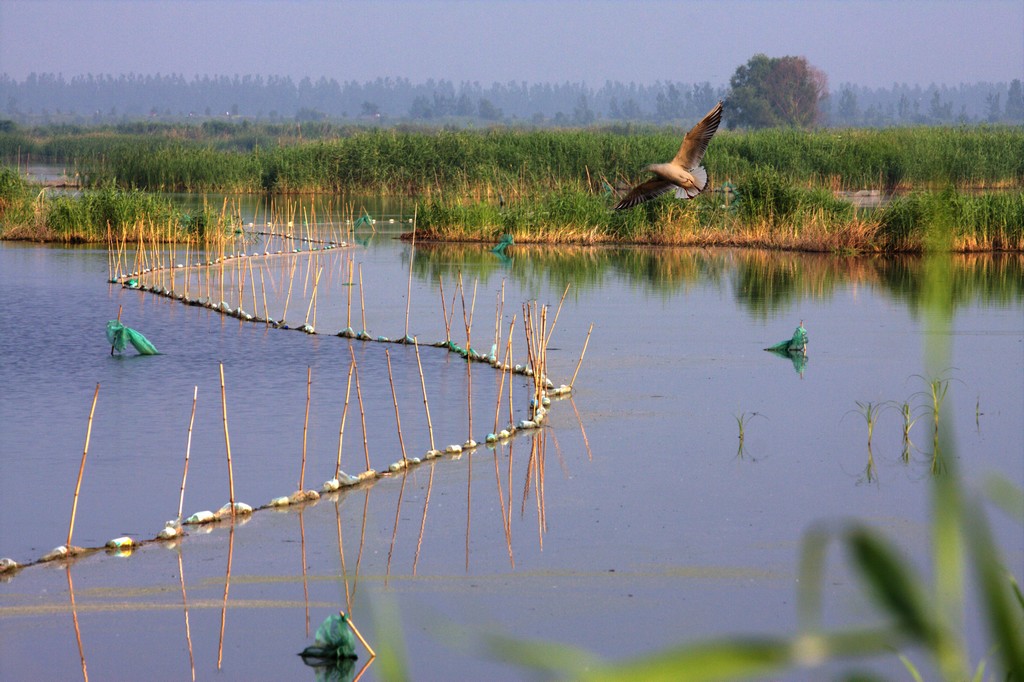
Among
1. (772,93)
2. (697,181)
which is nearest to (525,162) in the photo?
(697,181)

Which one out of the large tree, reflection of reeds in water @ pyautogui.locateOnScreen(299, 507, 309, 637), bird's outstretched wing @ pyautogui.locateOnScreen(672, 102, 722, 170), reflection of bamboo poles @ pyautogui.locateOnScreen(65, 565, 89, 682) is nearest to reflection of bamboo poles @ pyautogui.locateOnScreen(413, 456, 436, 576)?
reflection of reeds in water @ pyautogui.locateOnScreen(299, 507, 309, 637)

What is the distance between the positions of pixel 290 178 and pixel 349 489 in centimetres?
2888

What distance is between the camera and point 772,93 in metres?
96.9

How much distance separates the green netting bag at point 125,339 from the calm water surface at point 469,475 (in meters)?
0.17

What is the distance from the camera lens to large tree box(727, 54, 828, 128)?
95.4 meters

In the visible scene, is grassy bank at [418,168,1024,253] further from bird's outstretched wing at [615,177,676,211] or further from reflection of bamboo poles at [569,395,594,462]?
reflection of bamboo poles at [569,395,594,462]

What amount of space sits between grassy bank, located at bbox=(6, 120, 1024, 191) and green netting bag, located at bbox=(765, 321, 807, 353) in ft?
57.0

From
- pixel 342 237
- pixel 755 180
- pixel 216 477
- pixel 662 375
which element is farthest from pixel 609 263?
pixel 216 477

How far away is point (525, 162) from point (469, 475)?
24.6 metres

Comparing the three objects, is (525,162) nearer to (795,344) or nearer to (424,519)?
(795,344)

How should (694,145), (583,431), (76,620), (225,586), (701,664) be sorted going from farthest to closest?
(694,145) → (583,431) → (225,586) → (76,620) → (701,664)

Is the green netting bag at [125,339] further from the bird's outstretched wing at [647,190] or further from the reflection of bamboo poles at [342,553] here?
the reflection of bamboo poles at [342,553]

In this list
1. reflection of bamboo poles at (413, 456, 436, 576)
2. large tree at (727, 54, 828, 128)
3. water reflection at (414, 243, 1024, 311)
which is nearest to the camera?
reflection of bamboo poles at (413, 456, 436, 576)

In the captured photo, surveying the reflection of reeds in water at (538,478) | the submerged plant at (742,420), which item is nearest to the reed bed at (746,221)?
the submerged plant at (742,420)
